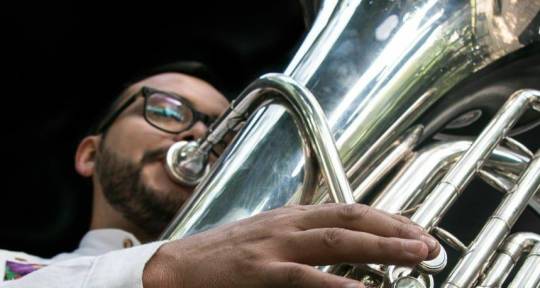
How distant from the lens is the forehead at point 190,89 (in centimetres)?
128

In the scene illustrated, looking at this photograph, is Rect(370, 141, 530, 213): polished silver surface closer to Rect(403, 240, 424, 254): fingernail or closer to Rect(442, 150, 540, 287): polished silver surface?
Rect(442, 150, 540, 287): polished silver surface

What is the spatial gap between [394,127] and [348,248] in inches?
13.7

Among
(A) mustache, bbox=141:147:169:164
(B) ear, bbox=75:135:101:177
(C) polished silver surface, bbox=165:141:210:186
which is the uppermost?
(C) polished silver surface, bbox=165:141:210:186

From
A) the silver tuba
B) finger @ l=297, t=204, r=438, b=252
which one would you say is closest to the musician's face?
the silver tuba

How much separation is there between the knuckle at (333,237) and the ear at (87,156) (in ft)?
2.84

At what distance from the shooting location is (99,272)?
67 cm

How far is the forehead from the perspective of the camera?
1.28 metres

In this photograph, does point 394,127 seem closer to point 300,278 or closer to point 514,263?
point 514,263

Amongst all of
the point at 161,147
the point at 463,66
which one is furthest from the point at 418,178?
the point at 161,147

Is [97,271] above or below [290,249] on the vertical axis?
below

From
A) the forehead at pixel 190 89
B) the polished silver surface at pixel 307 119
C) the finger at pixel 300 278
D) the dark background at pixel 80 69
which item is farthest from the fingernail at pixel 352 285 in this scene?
the dark background at pixel 80 69

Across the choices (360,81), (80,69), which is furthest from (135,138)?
(360,81)

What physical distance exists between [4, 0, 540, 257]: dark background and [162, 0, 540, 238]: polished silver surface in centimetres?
63

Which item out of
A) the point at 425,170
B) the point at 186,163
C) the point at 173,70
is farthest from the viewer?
the point at 173,70
